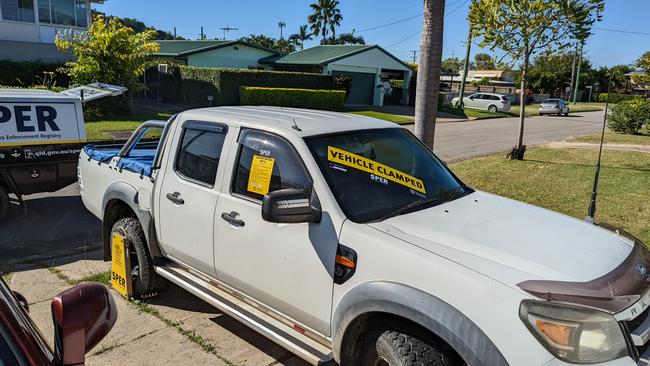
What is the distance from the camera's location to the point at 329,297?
291 centimetres

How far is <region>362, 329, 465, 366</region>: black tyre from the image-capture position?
2.49 m

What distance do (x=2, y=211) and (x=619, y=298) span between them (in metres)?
7.42

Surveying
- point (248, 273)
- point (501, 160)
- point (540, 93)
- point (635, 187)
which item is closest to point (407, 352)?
point (248, 273)

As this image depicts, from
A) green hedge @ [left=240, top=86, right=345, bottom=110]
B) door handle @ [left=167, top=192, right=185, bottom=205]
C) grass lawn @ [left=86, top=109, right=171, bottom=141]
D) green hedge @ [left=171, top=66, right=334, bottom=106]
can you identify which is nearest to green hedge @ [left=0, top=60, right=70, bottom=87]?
grass lawn @ [left=86, top=109, right=171, bottom=141]

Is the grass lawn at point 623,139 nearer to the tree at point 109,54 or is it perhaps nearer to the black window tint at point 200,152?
the tree at point 109,54

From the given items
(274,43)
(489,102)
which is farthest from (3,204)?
(274,43)

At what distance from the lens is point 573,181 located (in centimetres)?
1033

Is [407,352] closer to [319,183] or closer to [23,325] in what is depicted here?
[319,183]

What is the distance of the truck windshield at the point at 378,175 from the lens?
3121mm

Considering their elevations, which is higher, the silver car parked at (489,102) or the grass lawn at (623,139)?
the silver car parked at (489,102)

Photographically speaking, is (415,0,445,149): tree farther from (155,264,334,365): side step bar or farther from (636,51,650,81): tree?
(636,51,650,81): tree

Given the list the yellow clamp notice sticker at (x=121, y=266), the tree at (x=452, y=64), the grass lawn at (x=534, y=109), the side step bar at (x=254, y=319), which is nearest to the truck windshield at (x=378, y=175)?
the side step bar at (x=254, y=319)

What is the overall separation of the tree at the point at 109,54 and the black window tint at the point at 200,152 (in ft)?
50.2

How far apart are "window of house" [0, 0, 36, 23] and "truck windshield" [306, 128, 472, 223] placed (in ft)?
85.7
